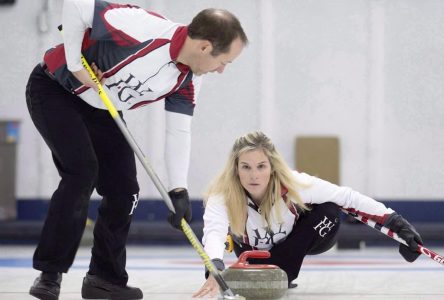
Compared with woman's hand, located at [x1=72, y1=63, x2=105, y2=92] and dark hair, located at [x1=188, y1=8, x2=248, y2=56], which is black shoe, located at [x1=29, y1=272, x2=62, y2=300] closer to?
woman's hand, located at [x1=72, y1=63, x2=105, y2=92]

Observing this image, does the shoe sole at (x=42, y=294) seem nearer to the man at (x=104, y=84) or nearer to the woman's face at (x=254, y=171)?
the man at (x=104, y=84)

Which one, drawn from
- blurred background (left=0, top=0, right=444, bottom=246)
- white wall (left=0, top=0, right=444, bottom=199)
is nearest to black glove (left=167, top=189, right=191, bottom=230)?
blurred background (left=0, top=0, right=444, bottom=246)

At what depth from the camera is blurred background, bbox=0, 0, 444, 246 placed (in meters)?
7.18

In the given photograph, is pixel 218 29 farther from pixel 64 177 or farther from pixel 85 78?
pixel 64 177

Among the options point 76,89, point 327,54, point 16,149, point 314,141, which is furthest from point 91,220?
point 76,89

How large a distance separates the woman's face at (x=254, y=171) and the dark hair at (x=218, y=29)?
63 centimetres

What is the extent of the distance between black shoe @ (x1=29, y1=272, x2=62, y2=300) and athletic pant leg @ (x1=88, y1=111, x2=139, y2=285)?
344 mm

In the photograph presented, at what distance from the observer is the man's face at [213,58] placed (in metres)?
2.50

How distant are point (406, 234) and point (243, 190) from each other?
582 mm

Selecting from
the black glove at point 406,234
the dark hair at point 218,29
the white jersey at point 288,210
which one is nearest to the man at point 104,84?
the dark hair at point 218,29

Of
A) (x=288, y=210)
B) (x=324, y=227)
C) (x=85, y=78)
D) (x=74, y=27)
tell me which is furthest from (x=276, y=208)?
(x=74, y=27)

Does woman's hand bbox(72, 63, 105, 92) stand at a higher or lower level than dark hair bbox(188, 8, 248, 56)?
lower

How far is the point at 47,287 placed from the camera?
256cm

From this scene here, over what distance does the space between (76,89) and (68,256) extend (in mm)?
516
